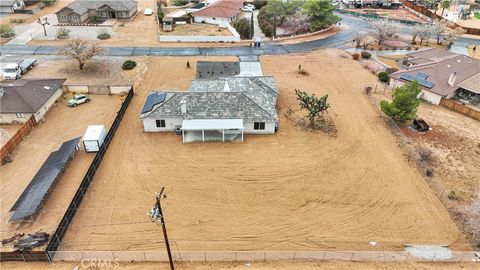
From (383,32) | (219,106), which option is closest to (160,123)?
(219,106)

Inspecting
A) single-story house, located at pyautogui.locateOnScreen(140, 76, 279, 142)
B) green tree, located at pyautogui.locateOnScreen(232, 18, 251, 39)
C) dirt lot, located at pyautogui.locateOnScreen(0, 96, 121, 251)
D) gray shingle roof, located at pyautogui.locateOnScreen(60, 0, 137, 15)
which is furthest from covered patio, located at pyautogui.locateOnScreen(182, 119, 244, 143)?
gray shingle roof, located at pyautogui.locateOnScreen(60, 0, 137, 15)

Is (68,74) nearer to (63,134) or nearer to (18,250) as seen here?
(63,134)

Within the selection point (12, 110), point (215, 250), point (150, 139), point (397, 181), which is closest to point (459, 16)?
point (397, 181)

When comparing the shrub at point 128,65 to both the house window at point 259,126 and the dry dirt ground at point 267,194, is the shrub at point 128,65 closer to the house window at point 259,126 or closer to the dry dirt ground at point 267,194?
the dry dirt ground at point 267,194

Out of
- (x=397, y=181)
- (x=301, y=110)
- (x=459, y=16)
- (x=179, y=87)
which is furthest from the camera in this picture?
(x=459, y=16)

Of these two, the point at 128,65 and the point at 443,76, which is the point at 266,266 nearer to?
the point at 443,76

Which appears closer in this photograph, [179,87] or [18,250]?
[18,250]
